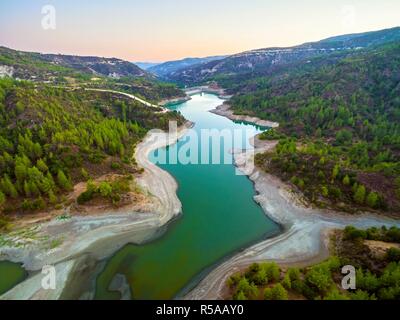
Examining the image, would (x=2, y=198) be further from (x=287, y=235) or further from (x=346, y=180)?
(x=346, y=180)

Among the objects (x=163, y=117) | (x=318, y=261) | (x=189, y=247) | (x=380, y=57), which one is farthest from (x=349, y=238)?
(x=380, y=57)

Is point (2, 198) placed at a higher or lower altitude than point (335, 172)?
lower

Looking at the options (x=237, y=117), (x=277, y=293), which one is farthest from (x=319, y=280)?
(x=237, y=117)

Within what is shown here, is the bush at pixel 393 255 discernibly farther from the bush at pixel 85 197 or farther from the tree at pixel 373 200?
the bush at pixel 85 197

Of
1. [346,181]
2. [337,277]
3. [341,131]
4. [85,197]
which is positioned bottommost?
[337,277]

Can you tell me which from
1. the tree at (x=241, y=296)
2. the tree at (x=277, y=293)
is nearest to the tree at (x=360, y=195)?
the tree at (x=277, y=293)
